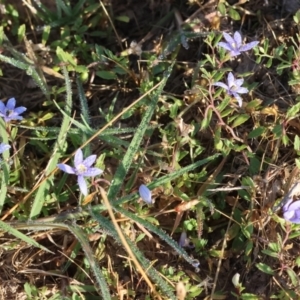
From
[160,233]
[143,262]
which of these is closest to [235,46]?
[160,233]

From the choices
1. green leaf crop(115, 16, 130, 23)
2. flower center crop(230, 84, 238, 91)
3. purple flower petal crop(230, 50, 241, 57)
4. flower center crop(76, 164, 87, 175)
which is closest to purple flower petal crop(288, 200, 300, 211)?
flower center crop(230, 84, 238, 91)

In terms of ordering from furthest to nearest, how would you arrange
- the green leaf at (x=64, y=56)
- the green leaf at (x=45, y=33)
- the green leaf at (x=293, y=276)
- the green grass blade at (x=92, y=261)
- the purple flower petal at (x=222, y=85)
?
the green leaf at (x=45, y=33) → the green leaf at (x=64, y=56) → the purple flower petal at (x=222, y=85) → the green leaf at (x=293, y=276) → the green grass blade at (x=92, y=261)

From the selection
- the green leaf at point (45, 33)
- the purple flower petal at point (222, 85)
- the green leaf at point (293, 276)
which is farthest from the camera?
the green leaf at point (45, 33)

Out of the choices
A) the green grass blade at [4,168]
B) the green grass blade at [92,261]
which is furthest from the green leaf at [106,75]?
the green grass blade at [92,261]

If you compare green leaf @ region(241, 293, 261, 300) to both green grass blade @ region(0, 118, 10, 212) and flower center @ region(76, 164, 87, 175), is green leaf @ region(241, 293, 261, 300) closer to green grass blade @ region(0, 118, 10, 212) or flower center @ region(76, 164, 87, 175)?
flower center @ region(76, 164, 87, 175)

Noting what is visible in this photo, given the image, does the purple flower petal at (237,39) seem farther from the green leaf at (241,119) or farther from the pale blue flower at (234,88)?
the green leaf at (241,119)

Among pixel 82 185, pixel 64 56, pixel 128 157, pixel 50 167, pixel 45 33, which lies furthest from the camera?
pixel 45 33

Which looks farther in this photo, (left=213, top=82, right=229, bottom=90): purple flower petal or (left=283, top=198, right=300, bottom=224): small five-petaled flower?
(left=213, top=82, right=229, bottom=90): purple flower petal

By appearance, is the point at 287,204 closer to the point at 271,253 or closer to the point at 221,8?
the point at 271,253

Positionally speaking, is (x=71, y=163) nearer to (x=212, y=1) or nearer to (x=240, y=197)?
(x=240, y=197)
